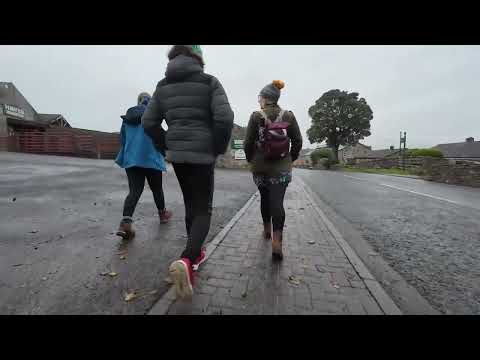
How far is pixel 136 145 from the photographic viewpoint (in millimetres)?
3119

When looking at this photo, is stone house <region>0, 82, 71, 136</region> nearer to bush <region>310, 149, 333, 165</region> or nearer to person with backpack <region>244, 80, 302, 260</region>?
person with backpack <region>244, 80, 302, 260</region>

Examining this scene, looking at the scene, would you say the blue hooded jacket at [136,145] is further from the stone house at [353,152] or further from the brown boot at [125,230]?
the stone house at [353,152]

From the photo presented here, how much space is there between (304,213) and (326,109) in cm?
5346

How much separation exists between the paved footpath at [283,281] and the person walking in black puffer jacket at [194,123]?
0.35 metres

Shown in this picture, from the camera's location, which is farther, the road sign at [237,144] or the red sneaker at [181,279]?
the road sign at [237,144]

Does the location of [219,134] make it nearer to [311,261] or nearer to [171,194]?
[311,261]

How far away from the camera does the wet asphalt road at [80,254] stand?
5.77ft

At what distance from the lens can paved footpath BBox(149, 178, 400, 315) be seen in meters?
1.71

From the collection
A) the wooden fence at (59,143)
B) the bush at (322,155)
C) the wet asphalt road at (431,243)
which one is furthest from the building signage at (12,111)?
the bush at (322,155)
